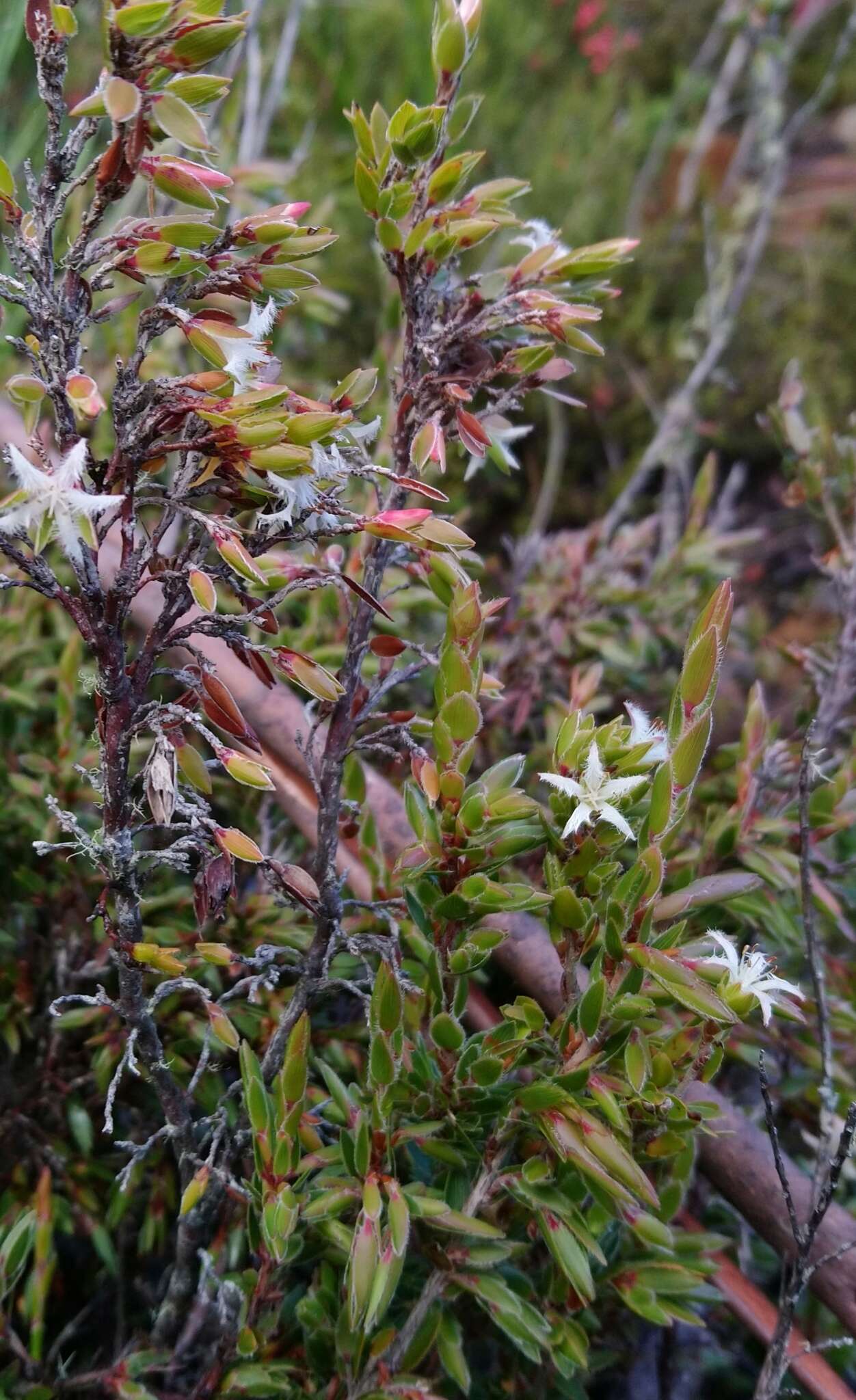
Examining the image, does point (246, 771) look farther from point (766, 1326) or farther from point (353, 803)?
point (766, 1326)

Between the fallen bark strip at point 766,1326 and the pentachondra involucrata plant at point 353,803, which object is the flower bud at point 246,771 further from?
the fallen bark strip at point 766,1326

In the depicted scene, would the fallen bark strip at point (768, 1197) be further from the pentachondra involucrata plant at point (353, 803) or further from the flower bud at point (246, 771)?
the flower bud at point (246, 771)

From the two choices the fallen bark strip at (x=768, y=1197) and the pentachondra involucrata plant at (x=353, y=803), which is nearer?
the pentachondra involucrata plant at (x=353, y=803)

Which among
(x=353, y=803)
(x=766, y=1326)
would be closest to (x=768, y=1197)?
(x=766, y=1326)

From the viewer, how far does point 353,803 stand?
785 millimetres

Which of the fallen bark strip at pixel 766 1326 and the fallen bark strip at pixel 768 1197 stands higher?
the fallen bark strip at pixel 768 1197

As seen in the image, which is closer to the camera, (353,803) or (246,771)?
(246,771)

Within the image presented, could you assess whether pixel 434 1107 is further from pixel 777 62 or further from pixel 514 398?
pixel 777 62

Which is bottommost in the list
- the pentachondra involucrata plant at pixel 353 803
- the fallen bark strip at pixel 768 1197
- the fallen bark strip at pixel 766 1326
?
the fallen bark strip at pixel 766 1326

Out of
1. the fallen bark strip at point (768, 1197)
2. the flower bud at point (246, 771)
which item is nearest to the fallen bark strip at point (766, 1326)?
the fallen bark strip at point (768, 1197)

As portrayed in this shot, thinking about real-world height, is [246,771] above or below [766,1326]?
above

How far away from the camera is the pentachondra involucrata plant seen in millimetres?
549

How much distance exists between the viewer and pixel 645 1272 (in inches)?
30.9

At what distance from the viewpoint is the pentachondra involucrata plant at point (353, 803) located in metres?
0.55
